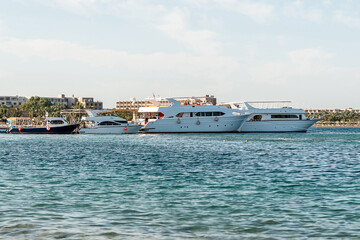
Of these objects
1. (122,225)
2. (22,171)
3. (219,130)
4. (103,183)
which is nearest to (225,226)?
(122,225)

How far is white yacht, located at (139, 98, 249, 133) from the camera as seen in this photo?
297 feet

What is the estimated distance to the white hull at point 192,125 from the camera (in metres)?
90.4

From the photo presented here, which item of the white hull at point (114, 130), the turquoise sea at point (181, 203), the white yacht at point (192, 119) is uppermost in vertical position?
the white yacht at point (192, 119)

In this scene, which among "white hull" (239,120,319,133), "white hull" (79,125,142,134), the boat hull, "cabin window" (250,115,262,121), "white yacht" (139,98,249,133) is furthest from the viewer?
"cabin window" (250,115,262,121)

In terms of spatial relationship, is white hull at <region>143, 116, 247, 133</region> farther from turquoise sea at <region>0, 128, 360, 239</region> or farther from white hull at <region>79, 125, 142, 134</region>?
turquoise sea at <region>0, 128, 360, 239</region>

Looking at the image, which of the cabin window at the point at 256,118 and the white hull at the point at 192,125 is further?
the cabin window at the point at 256,118

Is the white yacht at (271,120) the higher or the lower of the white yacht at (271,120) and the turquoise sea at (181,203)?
the higher

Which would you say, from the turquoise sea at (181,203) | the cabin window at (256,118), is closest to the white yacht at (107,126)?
the cabin window at (256,118)

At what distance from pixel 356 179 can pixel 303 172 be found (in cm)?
375

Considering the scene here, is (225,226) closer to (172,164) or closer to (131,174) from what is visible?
(131,174)

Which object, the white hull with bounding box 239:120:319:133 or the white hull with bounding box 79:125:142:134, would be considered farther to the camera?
the white hull with bounding box 239:120:319:133

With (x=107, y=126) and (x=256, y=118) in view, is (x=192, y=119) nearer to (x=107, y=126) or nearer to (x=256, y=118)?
(x=256, y=118)

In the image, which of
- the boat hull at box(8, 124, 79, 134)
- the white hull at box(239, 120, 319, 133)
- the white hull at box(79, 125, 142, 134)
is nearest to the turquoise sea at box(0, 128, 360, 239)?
the white hull at box(79, 125, 142, 134)

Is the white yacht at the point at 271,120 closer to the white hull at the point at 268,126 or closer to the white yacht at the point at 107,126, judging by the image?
the white hull at the point at 268,126
